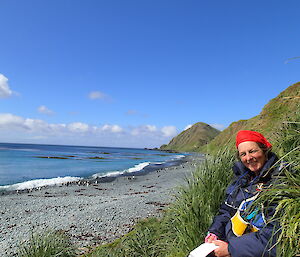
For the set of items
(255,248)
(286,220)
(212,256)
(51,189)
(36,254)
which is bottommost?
(51,189)

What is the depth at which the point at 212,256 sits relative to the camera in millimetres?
2414

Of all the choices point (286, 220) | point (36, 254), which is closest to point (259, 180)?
point (286, 220)

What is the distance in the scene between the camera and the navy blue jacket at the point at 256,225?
80.3 inches

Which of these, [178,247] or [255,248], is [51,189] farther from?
[255,248]

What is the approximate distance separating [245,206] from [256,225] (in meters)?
0.25

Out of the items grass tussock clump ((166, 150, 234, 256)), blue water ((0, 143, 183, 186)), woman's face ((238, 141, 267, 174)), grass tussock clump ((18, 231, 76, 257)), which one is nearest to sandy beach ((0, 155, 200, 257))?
grass tussock clump ((166, 150, 234, 256))

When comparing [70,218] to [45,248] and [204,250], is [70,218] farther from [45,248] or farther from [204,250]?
[204,250]

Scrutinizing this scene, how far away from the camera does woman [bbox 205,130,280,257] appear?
7.08 ft

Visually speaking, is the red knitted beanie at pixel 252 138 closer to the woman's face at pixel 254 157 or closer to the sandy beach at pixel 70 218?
the woman's face at pixel 254 157

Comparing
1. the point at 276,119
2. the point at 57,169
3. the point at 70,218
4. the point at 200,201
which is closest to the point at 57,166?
the point at 57,169

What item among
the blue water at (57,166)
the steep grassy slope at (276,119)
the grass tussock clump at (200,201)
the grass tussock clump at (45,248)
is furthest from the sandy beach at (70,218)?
the blue water at (57,166)

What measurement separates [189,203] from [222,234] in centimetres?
129

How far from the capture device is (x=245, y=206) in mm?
2510

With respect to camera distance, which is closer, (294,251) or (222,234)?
(294,251)
